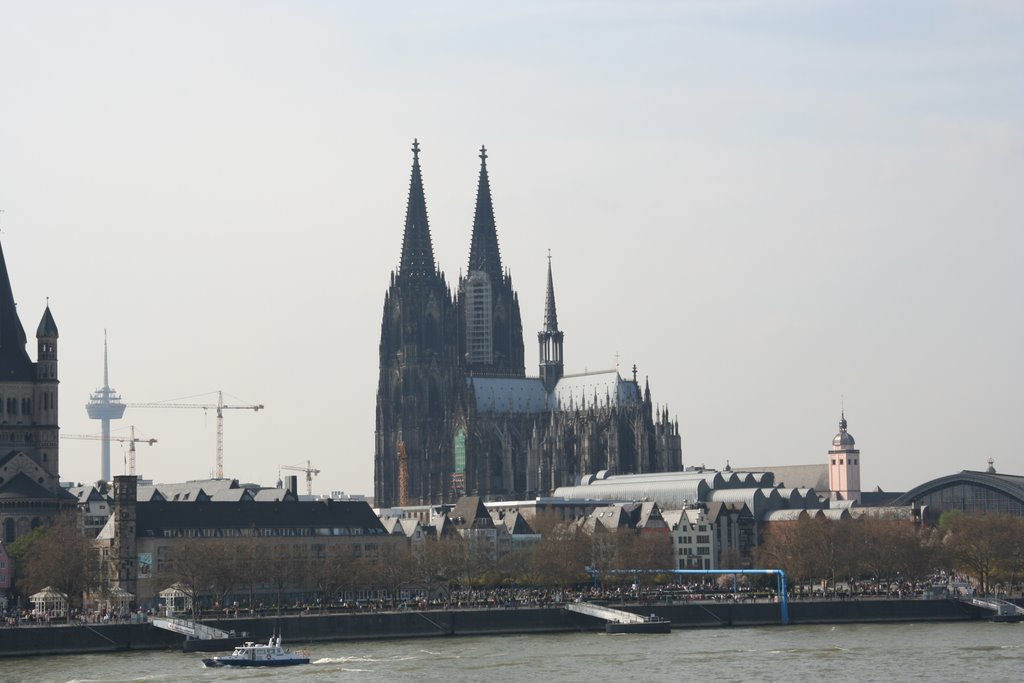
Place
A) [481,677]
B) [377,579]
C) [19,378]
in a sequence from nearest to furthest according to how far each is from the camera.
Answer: [481,677] → [377,579] → [19,378]

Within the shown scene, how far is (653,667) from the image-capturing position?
112250 millimetres

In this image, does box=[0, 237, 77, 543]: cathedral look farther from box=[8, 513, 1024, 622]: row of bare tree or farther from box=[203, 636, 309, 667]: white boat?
box=[203, 636, 309, 667]: white boat

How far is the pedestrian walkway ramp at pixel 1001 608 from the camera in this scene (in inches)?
5861

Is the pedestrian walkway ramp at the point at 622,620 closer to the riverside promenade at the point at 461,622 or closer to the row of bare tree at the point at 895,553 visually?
the riverside promenade at the point at 461,622

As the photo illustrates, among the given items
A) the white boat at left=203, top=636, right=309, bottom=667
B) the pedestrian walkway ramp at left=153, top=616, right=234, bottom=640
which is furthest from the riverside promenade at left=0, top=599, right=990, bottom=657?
the white boat at left=203, top=636, right=309, bottom=667

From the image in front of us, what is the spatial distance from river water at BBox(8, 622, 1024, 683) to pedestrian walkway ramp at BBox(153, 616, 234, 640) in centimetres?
240

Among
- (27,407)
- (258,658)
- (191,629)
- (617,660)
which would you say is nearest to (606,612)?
(617,660)

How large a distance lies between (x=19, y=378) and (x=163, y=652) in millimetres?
49769

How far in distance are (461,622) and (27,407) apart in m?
47.8

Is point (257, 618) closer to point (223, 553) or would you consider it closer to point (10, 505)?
point (223, 553)

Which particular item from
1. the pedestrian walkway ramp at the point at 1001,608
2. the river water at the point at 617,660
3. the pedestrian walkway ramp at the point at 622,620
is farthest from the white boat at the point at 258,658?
the pedestrian walkway ramp at the point at 1001,608

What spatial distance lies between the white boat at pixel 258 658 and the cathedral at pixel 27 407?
53.3 m

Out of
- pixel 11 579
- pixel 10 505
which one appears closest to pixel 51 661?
pixel 11 579

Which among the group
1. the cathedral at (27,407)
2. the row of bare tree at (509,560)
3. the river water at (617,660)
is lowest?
the river water at (617,660)
